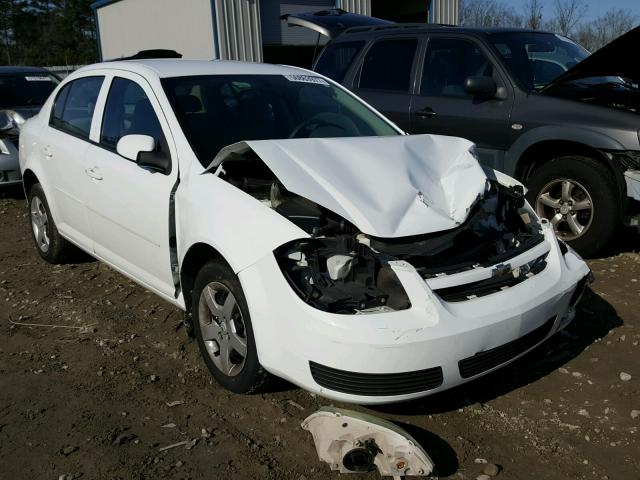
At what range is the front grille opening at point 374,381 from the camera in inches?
104

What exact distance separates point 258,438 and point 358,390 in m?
0.59

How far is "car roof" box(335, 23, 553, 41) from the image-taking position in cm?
598

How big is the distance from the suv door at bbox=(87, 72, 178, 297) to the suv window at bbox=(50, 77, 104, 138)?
0.82 feet

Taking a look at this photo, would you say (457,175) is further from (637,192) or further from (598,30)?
(598,30)

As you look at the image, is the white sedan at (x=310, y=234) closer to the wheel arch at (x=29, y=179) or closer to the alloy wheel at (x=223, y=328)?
the alloy wheel at (x=223, y=328)

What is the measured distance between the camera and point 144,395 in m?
3.34

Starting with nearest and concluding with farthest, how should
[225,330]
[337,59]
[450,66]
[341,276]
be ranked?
[341,276], [225,330], [450,66], [337,59]

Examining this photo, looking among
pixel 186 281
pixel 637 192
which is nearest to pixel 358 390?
pixel 186 281

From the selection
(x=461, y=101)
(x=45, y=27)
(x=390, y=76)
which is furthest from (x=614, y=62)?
(x=45, y=27)

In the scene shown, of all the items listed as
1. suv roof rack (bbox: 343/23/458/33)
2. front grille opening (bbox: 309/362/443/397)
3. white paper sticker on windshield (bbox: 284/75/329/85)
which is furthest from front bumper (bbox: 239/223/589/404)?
suv roof rack (bbox: 343/23/458/33)

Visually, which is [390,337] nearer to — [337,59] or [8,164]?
[337,59]

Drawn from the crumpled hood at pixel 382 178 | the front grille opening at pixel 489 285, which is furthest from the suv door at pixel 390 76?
the front grille opening at pixel 489 285

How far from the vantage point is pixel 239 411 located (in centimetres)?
314

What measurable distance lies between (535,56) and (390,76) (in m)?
1.40
